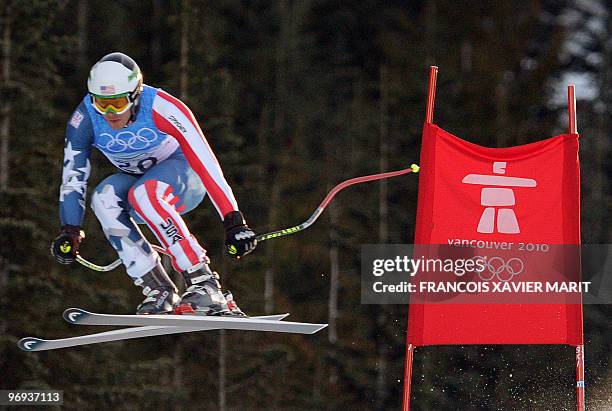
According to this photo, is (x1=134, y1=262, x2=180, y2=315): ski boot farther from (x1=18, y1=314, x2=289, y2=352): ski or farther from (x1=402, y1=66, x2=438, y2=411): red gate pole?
(x1=402, y1=66, x2=438, y2=411): red gate pole

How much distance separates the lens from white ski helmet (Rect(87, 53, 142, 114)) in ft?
27.8

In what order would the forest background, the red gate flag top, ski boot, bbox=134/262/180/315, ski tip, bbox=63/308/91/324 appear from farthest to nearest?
the forest background → the red gate flag top → ski boot, bbox=134/262/180/315 → ski tip, bbox=63/308/91/324

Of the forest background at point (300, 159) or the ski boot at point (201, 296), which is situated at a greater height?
the forest background at point (300, 159)

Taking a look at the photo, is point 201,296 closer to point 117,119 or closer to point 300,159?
point 117,119

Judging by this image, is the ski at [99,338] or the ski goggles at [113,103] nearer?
the ski goggles at [113,103]

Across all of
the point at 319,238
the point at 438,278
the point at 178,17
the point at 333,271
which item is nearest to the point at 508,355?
the point at 333,271

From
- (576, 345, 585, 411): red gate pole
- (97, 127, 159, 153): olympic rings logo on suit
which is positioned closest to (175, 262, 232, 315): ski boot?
(97, 127, 159, 153): olympic rings logo on suit

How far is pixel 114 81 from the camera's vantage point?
8477mm

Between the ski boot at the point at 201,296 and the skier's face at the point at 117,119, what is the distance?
3.09 feet

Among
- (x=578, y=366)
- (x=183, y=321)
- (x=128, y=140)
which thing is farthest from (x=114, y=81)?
(x=578, y=366)

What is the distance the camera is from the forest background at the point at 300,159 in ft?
60.5

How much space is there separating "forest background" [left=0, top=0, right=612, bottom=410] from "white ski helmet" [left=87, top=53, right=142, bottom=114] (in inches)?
260

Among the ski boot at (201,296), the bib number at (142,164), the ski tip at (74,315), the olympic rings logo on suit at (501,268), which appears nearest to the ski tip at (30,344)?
the ski tip at (74,315)

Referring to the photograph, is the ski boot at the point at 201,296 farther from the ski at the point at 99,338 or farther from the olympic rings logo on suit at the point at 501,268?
the olympic rings logo on suit at the point at 501,268
